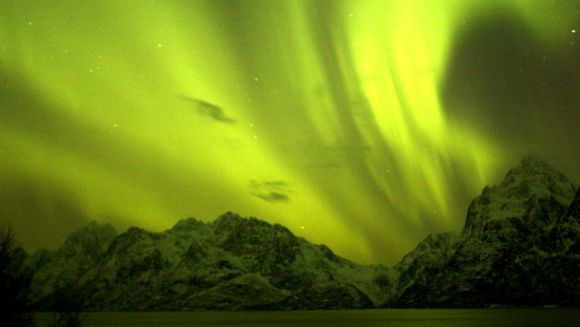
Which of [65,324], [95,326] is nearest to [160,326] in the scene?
[95,326]

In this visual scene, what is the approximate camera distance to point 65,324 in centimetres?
3034

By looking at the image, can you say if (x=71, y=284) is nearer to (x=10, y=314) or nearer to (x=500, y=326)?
(x=10, y=314)

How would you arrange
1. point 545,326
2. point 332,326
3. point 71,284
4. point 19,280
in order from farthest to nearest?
1. point 332,326
2. point 545,326
3. point 71,284
4. point 19,280

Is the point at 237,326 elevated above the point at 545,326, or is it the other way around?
the point at 237,326

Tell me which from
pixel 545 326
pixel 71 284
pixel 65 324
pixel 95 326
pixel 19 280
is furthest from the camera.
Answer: pixel 95 326

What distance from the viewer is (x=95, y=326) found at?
146875mm

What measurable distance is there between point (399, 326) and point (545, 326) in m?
36.2

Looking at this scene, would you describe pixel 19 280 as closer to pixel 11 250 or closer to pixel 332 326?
pixel 11 250

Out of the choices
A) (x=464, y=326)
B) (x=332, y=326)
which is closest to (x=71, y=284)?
(x=464, y=326)

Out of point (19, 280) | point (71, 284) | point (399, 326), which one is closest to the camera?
point (19, 280)

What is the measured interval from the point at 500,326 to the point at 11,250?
144434mm

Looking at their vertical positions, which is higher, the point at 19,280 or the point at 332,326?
the point at 332,326

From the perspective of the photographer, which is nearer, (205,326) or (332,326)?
(332,326)

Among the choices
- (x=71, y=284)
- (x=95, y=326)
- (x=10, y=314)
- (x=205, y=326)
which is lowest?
(x=10, y=314)
